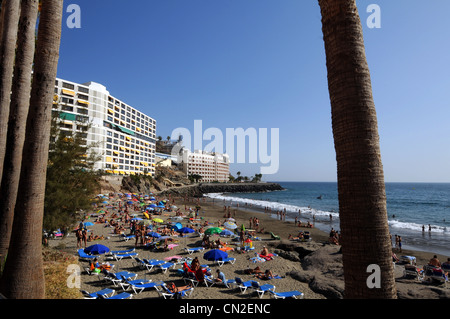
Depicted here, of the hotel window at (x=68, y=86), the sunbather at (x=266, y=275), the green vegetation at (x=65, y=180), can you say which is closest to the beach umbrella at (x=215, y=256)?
the sunbather at (x=266, y=275)

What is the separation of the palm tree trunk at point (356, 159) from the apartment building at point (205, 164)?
12809cm

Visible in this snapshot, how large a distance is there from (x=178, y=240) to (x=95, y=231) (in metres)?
8.75

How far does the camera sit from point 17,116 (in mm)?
8141

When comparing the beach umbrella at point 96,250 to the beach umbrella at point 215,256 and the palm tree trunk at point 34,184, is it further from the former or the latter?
the palm tree trunk at point 34,184

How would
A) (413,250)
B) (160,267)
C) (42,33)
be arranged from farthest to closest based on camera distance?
1. (413,250)
2. (160,267)
3. (42,33)

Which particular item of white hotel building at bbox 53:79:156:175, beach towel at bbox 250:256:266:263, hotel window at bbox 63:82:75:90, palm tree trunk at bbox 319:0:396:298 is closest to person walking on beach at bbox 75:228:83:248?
beach towel at bbox 250:256:266:263

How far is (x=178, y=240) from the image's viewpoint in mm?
20281

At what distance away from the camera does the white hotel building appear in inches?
2338

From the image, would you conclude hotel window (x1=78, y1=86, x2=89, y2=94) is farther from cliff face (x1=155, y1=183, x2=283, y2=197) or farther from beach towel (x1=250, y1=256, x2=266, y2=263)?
beach towel (x1=250, y1=256, x2=266, y2=263)

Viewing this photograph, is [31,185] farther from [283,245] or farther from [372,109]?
[283,245]

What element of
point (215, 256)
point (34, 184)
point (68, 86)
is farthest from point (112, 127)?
point (34, 184)

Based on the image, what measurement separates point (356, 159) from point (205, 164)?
138987mm
